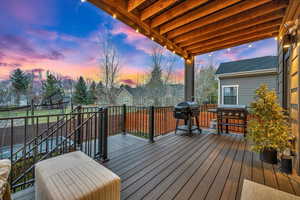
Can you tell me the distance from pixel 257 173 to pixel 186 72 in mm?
3654

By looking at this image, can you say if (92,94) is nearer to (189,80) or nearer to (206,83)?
(189,80)

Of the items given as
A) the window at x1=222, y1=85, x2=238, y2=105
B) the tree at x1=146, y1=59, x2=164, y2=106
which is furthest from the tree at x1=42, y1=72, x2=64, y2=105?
the window at x1=222, y1=85, x2=238, y2=105

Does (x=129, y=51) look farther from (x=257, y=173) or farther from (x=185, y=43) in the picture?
(x=257, y=173)

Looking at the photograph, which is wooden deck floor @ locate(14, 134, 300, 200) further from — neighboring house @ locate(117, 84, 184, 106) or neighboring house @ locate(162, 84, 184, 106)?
neighboring house @ locate(162, 84, 184, 106)

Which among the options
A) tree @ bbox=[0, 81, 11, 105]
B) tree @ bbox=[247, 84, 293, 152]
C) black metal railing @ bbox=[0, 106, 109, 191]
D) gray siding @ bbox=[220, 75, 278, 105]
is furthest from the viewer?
gray siding @ bbox=[220, 75, 278, 105]

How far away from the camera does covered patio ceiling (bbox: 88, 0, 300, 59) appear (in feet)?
7.55

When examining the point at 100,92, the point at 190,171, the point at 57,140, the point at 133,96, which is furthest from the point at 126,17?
the point at 133,96

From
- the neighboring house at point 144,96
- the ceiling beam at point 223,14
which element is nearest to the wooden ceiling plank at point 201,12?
the ceiling beam at point 223,14

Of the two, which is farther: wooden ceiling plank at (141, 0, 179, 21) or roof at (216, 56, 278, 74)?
roof at (216, 56, 278, 74)

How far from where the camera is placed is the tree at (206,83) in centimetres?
1142

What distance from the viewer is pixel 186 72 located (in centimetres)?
481

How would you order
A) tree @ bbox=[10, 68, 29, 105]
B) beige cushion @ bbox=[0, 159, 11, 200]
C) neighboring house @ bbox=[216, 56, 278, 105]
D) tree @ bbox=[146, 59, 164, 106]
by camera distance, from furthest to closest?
tree @ bbox=[146, 59, 164, 106], neighboring house @ bbox=[216, 56, 278, 105], tree @ bbox=[10, 68, 29, 105], beige cushion @ bbox=[0, 159, 11, 200]

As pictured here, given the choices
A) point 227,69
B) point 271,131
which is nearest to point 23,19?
point 271,131

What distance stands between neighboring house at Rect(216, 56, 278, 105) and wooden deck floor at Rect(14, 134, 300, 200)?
5.90 m
